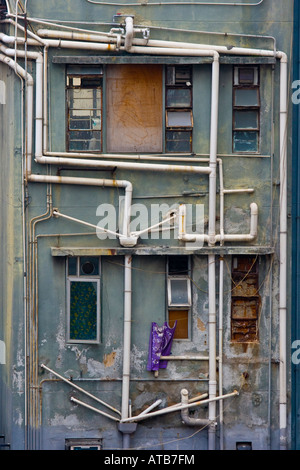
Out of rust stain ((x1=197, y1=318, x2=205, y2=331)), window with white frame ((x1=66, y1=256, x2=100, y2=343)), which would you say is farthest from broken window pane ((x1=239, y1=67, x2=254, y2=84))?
rust stain ((x1=197, y1=318, x2=205, y2=331))

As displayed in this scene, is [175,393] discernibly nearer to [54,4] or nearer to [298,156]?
[298,156]

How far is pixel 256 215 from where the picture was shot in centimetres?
1582

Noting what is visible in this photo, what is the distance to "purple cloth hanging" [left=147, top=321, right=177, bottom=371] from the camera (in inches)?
627

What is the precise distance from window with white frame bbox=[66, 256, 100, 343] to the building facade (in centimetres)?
4

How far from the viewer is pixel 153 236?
629 inches

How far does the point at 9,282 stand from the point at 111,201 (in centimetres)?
296

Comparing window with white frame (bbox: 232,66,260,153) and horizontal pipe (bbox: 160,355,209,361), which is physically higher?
window with white frame (bbox: 232,66,260,153)

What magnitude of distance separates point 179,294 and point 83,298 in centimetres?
216

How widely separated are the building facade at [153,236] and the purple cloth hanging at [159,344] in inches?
1.5

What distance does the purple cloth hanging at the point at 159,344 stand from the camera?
15938 millimetres

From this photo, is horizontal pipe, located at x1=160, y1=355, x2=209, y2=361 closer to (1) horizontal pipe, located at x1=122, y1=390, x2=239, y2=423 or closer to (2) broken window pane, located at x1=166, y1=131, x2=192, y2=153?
(1) horizontal pipe, located at x1=122, y1=390, x2=239, y2=423

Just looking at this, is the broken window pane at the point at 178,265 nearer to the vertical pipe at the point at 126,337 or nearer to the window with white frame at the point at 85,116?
the vertical pipe at the point at 126,337

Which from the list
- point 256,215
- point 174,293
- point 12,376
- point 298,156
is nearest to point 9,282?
point 12,376

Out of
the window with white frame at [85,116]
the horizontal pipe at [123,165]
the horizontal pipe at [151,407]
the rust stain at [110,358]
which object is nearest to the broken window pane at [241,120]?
the horizontal pipe at [123,165]
